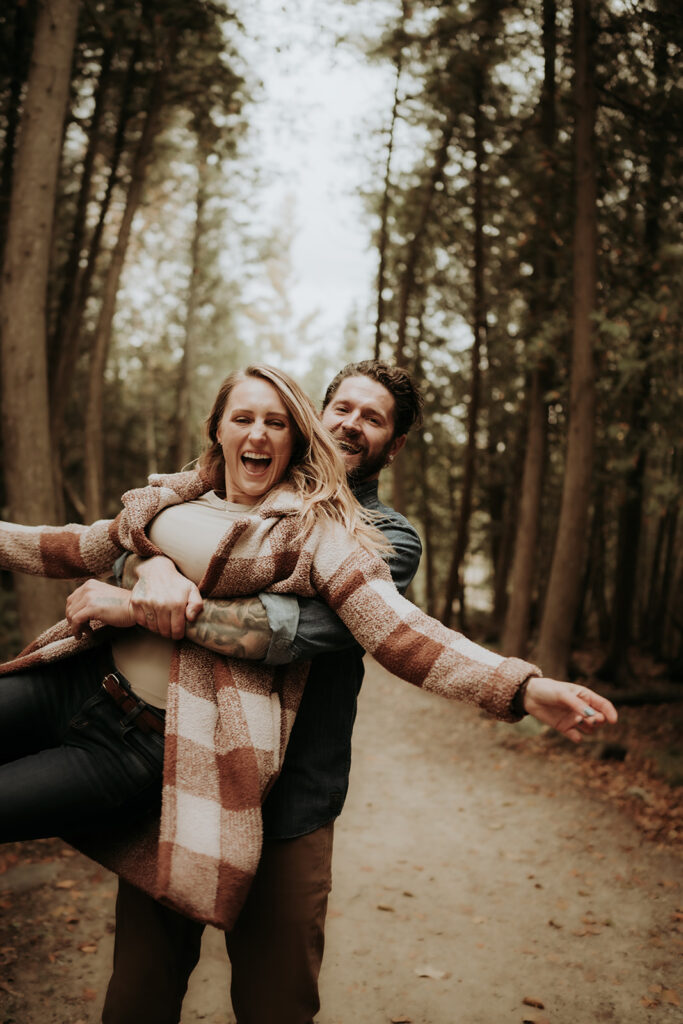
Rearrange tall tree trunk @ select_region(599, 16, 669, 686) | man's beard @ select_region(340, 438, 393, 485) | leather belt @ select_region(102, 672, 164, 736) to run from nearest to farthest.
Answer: leather belt @ select_region(102, 672, 164, 736), man's beard @ select_region(340, 438, 393, 485), tall tree trunk @ select_region(599, 16, 669, 686)

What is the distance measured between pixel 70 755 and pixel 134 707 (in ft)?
0.70

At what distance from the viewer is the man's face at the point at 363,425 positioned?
119 inches

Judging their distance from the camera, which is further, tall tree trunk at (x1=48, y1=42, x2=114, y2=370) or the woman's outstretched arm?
tall tree trunk at (x1=48, y1=42, x2=114, y2=370)

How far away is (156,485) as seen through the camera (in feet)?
8.56

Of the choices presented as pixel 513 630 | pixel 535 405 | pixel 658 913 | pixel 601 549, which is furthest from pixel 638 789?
pixel 601 549

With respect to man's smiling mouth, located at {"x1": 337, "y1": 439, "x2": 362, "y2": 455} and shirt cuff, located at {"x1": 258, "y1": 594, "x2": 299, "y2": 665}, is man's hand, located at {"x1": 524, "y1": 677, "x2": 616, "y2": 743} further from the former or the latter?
man's smiling mouth, located at {"x1": 337, "y1": 439, "x2": 362, "y2": 455}

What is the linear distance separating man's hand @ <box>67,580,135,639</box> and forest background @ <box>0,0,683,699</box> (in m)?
4.52

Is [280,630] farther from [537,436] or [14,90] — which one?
[537,436]

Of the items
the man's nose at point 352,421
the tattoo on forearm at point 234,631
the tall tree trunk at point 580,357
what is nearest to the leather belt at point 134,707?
the tattoo on forearm at point 234,631

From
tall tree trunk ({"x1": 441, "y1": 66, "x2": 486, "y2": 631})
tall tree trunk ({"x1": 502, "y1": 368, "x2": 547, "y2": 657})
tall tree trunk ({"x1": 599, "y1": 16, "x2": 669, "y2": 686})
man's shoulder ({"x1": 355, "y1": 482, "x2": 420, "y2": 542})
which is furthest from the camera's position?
tall tree trunk ({"x1": 441, "y1": 66, "x2": 486, "y2": 631})

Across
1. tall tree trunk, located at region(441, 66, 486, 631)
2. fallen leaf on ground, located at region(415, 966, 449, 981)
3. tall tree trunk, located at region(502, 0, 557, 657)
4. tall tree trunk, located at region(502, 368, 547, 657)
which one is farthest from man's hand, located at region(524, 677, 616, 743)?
tall tree trunk, located at region(441, 66, 486, 631)

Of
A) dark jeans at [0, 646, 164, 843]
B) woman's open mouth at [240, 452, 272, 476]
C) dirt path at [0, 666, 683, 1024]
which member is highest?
woman's open mouth at [240, 452, 272, 476]

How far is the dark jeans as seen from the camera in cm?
211

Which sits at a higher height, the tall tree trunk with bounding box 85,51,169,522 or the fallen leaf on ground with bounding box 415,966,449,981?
the tall tree trunk with bounding box 85,51,169,522
